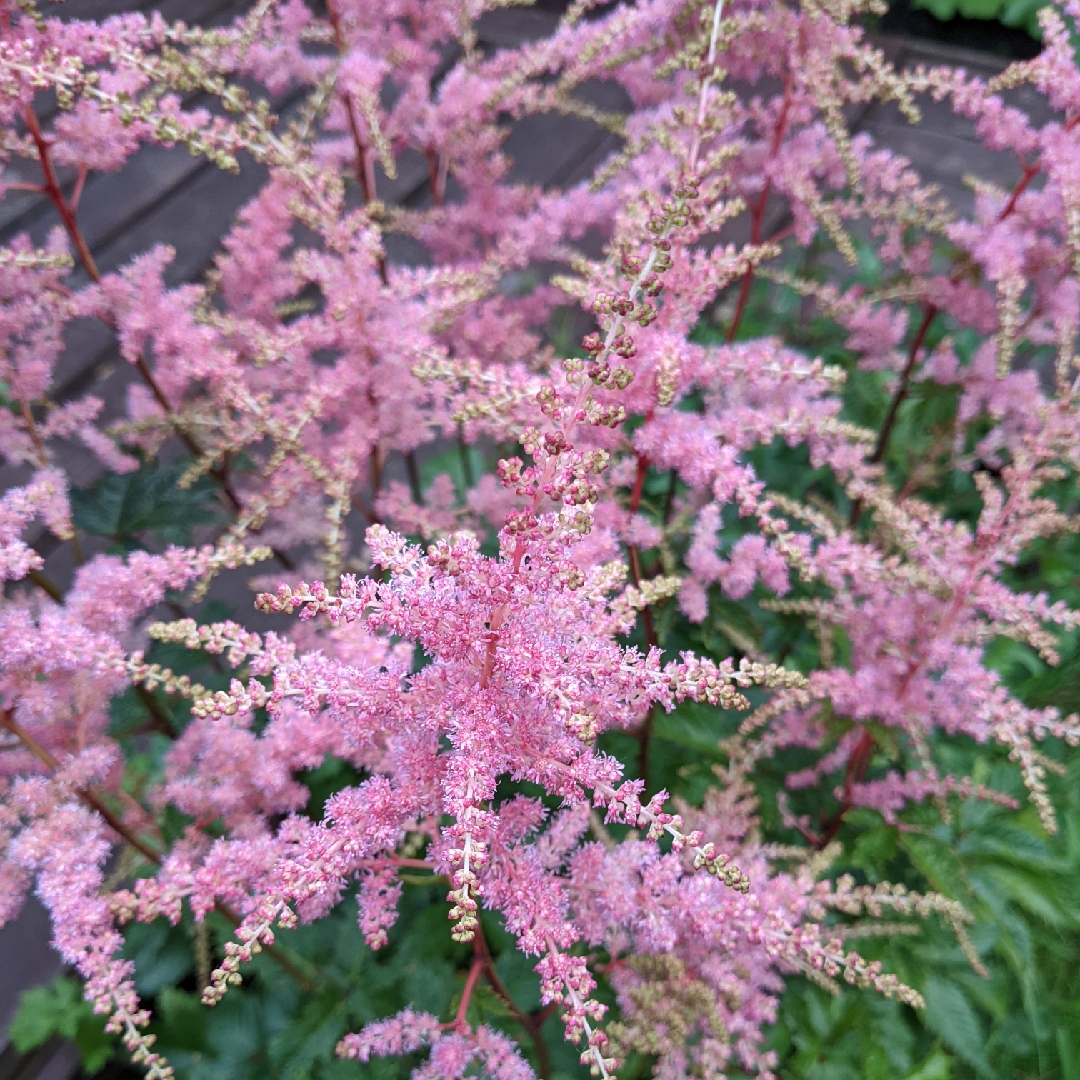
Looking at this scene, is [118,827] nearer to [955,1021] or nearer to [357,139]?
[357,139]

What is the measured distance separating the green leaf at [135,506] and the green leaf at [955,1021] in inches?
70.9

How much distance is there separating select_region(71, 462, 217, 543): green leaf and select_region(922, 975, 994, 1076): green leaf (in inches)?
70.9

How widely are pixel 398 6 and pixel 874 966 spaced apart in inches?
82.5

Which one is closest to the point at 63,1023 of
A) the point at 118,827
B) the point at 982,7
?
the point at 118,827

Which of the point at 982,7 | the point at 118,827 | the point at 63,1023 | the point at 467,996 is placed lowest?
the point at 63,1023

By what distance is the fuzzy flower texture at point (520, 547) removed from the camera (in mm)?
965

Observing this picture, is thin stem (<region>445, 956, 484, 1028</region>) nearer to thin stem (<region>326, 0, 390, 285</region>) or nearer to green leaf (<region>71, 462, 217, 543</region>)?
green leaf (<region>71, 462, 217, 543</region>)

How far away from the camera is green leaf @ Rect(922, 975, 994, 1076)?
1635 millimetres

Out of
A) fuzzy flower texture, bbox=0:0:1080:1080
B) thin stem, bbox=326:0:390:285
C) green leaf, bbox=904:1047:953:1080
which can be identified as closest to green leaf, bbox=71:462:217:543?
fuzzy flower texture, bbox=0:0:1080:1080

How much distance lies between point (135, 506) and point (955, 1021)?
1.97 m

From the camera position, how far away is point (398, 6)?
1899mm

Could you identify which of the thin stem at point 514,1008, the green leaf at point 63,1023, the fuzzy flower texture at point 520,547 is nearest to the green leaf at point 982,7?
the fuzzy flower texture at point 520,547

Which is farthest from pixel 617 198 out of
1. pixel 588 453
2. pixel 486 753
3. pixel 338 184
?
pixel 486 753

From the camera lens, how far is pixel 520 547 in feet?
2.98
